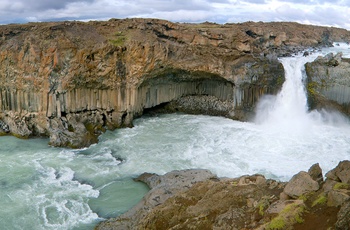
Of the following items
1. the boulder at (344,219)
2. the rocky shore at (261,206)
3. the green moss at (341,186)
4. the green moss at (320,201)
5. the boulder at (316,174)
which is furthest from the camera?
the boulder at (316,174)

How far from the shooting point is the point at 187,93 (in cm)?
3394

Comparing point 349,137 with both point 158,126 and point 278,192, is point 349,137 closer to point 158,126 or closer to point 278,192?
point 158,126

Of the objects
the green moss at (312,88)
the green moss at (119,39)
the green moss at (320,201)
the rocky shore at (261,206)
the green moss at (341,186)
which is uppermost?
the green moss at (119,39)

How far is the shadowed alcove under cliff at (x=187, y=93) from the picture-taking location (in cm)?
3106

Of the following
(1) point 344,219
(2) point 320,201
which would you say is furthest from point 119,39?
(1) point 344,219

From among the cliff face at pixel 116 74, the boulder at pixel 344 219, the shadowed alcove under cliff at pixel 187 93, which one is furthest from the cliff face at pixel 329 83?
the boulder at pixel 344 219

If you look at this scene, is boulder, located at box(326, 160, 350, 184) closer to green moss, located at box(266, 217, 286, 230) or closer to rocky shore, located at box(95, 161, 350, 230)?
rocky shore, located at box(95, 161, 350, 230)

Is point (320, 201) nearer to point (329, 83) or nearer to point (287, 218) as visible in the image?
point (287, 218)

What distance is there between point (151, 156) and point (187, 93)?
12.4 metres

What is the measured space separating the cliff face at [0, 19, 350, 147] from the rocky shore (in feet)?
46.9

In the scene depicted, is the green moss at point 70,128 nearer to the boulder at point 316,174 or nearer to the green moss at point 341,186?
the boulder at point 316,174

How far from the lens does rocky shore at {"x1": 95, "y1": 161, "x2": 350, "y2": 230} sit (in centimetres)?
915

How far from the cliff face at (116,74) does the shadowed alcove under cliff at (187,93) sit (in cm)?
9

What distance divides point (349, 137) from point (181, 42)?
50.1ft
